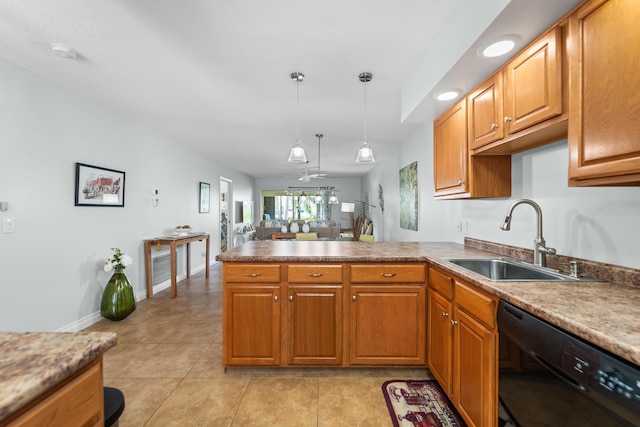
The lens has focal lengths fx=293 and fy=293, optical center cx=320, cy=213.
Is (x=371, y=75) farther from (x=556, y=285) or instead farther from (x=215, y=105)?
(x=556, y=285)

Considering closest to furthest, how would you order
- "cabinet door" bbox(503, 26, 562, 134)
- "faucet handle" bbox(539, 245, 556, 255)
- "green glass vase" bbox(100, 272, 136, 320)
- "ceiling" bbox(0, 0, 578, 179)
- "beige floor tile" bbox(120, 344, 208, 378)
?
"cabinet door" bbox(503, 26, 562, 134) → "faucet handle" bbox(539, 245, 556, 255) → "ceiling" bbox(0, 0, 578, 179) → "beige floor tile" bbox(120, 344, 208, 378) → "green glass vase" bbox(100, 272, 136, 320)

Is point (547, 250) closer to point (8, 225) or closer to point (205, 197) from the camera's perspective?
point (8, 225)

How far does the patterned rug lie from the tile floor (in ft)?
0.20

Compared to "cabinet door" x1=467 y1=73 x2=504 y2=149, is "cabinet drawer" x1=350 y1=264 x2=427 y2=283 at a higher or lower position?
lower

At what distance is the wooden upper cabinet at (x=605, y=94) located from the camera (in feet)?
3.06

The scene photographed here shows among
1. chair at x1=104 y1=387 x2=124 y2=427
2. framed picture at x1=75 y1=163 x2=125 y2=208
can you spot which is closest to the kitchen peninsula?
chair at x1=104 y1=387 x2=124 y2=427

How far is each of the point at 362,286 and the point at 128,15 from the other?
224 centimetres

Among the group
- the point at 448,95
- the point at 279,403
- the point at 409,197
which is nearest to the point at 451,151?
the point at 448,95

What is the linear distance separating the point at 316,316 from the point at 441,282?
0.86m

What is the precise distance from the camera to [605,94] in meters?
1.01

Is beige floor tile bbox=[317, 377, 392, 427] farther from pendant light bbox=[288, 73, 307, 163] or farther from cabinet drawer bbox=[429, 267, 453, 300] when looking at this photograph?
pendant light bbox=[288, 73, 307, 163]

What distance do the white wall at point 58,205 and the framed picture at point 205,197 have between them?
68.6 inches

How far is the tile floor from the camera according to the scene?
66.7 inches

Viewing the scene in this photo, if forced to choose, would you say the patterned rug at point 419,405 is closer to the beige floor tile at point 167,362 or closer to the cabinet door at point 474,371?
the cabinet door at point 474,371
